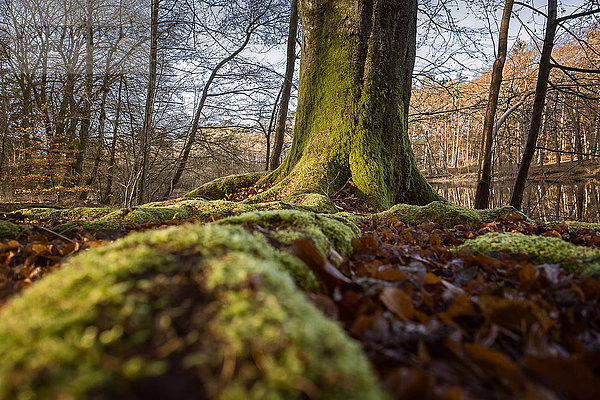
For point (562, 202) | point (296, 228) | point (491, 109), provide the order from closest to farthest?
point (296, 228) < point (491, 109) < point (562, 202)

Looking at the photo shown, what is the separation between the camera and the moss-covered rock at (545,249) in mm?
1499

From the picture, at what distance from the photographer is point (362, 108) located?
5125 mm

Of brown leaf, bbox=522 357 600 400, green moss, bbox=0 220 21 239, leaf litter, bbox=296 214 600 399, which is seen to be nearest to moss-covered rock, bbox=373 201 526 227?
leaf litter, bbox=296 214 600 399

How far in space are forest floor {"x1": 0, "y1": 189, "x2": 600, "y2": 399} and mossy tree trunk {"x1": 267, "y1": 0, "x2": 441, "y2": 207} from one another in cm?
337

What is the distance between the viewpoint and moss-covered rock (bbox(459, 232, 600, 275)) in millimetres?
1499

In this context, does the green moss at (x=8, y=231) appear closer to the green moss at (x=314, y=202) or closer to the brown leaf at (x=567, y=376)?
the green moss at (x=314, y=202)

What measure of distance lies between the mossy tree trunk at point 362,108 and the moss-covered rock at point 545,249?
270 cm

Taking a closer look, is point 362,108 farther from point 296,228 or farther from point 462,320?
point 462,320

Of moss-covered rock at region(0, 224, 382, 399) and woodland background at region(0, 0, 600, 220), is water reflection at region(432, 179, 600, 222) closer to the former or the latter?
woodland background at region(0, 0, 600, 220)

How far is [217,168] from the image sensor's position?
1184cm

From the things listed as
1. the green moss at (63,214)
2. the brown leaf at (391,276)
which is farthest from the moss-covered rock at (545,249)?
the green moss at (63,214)

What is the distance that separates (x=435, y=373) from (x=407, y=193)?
16.8 feet

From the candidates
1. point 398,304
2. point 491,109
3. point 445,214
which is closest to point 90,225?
point 398,304

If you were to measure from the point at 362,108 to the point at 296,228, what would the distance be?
13.7ft
